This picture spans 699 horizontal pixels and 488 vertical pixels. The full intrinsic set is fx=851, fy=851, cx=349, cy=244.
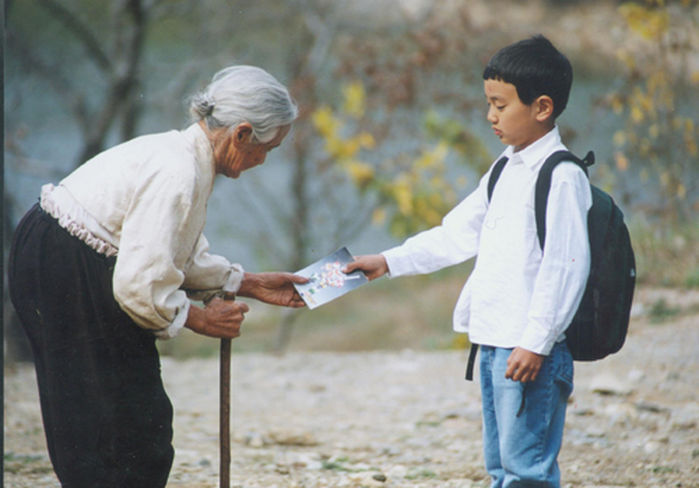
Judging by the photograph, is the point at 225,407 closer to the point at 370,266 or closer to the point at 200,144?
the point at 370,266

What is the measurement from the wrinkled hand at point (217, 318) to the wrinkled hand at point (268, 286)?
0.21 m

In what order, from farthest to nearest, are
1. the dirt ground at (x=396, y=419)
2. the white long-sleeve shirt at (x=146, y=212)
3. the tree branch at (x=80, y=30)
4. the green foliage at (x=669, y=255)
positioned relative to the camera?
the tree branch at (x=80, y=30)
the green foliage at (x=669, y=255)
the dirt ground at (x=396, y=419)
the white long-sleeve shirt at (x=146, y=212)

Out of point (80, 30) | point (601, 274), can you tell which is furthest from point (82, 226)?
point (80, 30)

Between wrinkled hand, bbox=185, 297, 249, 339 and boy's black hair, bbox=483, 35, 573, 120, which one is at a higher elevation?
boy's black hair, bbox=483, 35, 573, 120

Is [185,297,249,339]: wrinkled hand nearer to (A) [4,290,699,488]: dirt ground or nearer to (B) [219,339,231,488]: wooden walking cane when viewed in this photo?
(B) [219,339,231,488]: wooden walking cane

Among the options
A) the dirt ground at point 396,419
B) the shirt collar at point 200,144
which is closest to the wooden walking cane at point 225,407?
the shirt collar at point 200,144

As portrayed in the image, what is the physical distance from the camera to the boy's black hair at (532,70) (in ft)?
7.51

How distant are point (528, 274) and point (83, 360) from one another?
1256 millimetres

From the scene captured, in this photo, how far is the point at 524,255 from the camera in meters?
2.31

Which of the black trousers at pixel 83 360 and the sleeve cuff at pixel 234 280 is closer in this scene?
the black trousers at pixel 83 360

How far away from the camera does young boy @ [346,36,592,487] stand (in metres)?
2.21

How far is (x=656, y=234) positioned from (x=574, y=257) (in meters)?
4.03

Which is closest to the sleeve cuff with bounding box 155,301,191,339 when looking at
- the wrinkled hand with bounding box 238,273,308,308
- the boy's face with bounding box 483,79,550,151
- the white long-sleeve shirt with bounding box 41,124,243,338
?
the white long-sleeve shirt with bounding box 41,124,243,338

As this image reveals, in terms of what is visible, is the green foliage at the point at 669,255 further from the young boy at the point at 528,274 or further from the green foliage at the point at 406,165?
the young boy at the point at 528,274
